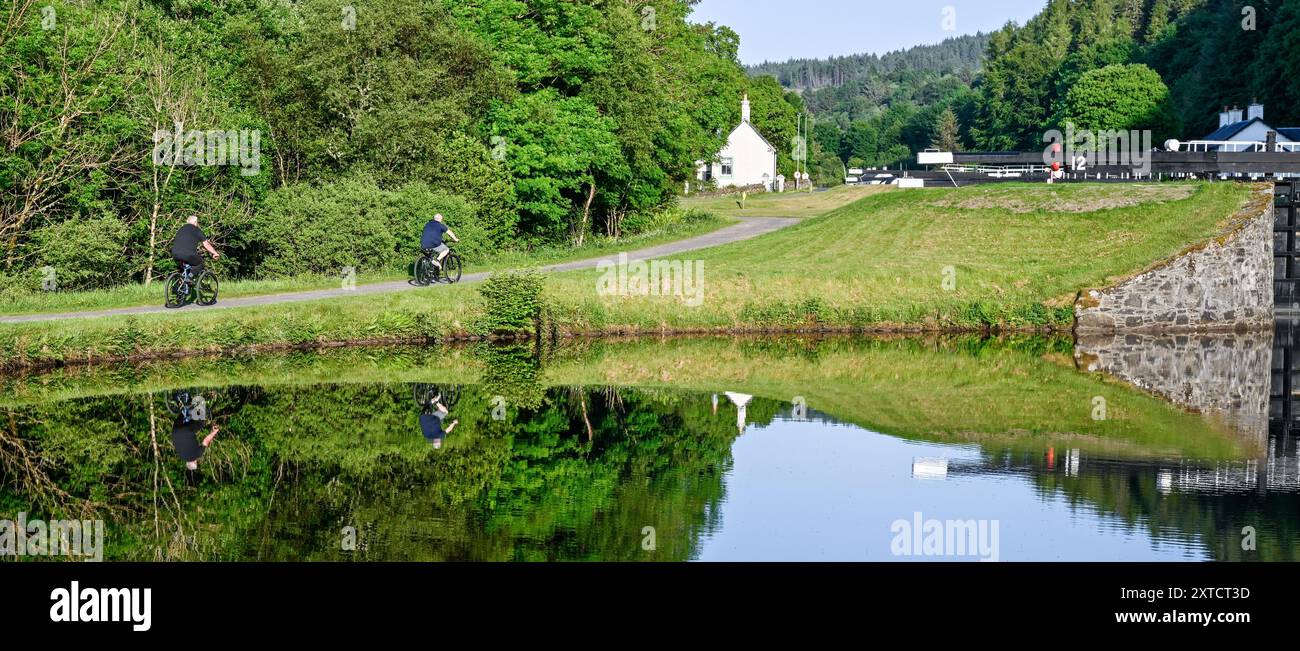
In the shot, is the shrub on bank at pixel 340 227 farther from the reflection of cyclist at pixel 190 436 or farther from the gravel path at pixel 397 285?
the reflection of cyclist at pixel 190 436

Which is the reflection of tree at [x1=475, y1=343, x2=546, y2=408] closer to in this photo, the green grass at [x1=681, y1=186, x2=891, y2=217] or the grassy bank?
the grassy bank

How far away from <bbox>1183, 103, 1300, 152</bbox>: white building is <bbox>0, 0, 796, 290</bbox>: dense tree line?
45893 mm

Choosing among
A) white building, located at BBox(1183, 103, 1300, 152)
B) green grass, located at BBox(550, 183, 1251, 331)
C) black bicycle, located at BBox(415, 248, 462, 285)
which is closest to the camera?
black bicycle, located at BBox(415, 248, 462, 285)

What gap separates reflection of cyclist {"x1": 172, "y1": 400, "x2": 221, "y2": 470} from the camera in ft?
70.6

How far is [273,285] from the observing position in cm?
3822

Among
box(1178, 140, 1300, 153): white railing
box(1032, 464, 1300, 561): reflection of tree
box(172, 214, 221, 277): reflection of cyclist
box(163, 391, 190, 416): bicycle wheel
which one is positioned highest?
box(1178, 140, 1300, 153): white railing

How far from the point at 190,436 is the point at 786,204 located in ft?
186

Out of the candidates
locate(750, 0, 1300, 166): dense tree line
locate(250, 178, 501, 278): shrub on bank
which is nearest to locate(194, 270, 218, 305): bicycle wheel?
locate(250, 178, 501, 278): shrub on bank

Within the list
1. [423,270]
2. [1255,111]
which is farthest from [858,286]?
[1255,111]

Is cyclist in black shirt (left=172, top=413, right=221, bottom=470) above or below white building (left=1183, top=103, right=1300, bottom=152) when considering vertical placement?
below

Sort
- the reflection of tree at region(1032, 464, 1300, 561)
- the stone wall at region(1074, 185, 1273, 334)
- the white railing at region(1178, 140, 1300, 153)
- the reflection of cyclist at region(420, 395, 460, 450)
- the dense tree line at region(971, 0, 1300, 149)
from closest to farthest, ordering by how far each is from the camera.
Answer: the reflection of tree at region(1032, 464, 1300, 561) → the reflection of cyclist at region(420, 395, 460, 450) → the stone wall at region(1074, 185, 1273, 334) → the white railing at region(1178, 140, 1300, 153) → the dense tree line at region(971, 0, 1300, 149)

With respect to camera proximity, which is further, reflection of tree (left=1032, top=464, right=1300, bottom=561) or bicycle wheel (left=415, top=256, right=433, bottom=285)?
bicycle wheel (left=415, top=256, right=433, bottom=285)

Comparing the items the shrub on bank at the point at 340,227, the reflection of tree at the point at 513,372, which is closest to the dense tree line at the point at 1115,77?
the shrub on bank at the point at 340,227
